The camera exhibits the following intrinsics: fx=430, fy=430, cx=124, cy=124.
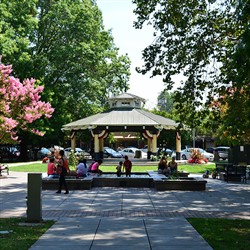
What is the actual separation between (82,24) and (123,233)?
35.9 meters

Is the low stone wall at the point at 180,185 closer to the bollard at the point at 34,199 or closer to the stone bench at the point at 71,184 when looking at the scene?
the stone bench at the point at 71,184

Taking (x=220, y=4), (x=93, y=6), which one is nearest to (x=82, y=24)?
(x=93, y=6)

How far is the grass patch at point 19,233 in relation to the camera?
26.5 feet

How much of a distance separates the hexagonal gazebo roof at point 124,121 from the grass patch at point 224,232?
26.7 metres

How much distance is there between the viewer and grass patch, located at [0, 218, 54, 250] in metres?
8.08

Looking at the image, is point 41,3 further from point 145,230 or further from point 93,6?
point 145,230

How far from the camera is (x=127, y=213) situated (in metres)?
12.1

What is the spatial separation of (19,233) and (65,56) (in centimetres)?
3457

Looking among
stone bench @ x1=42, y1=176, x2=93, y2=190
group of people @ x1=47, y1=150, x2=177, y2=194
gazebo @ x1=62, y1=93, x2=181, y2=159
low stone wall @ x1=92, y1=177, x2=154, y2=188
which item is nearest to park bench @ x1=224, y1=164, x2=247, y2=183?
group of people @ x1=47, y1=150, x2=177, y2=194

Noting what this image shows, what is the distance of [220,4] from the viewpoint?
1659cm

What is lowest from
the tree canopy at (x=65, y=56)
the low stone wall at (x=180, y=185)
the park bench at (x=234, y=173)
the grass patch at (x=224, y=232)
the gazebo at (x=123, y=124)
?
the grass patch at (x=224, y=232)

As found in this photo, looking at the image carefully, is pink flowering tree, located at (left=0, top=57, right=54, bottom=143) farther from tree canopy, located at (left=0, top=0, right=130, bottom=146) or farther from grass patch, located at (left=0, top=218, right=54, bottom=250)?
tree canopy, located at (left=0, top=0, right=130, bottom=146)

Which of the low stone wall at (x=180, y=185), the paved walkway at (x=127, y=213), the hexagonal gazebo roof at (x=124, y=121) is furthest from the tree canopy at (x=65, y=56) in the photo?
the low stone wall at (x=180, y=185)

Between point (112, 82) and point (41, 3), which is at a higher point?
point (41, 3)
